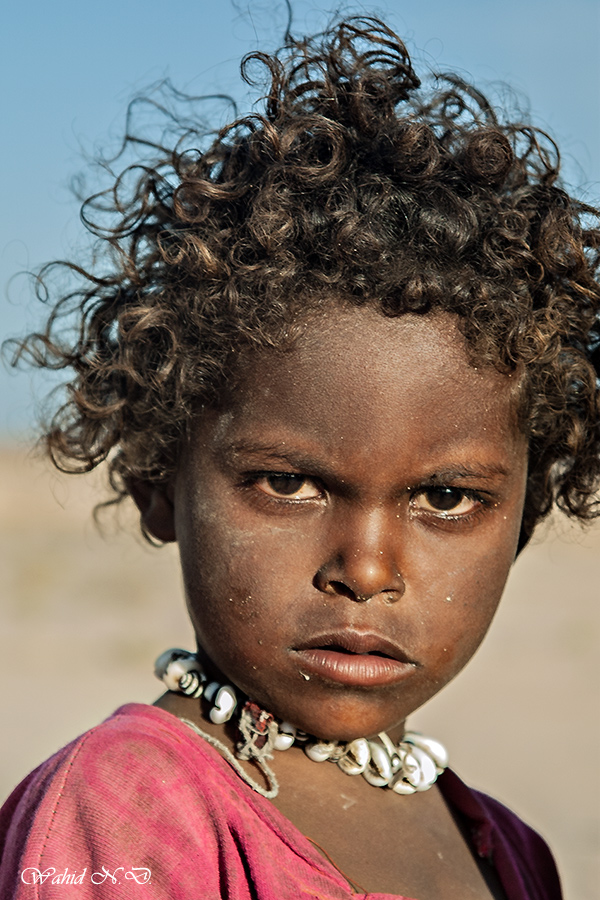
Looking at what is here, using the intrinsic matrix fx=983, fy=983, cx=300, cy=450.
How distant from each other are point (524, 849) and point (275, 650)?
102 centimetres

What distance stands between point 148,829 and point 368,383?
2.75ft

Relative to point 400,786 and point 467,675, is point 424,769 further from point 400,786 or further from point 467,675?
point 467,675

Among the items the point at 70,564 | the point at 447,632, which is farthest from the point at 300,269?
the point at 70,564

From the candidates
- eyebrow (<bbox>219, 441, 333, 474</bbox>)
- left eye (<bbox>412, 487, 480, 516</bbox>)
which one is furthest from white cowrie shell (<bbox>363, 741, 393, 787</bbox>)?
eyebrow (<bbox>219, 441, 333, 474</bbox>)

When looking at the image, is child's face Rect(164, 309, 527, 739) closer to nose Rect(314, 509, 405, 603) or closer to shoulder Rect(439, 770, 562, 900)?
nose Rect(314, 509, 405, 603)

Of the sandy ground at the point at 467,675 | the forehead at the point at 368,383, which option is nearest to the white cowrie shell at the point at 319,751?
the forehead at the point at 368,383

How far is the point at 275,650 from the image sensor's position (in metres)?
1.81

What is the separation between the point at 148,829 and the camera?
154 centimetres

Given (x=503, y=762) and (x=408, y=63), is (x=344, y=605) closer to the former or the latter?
(x=408, y=63)

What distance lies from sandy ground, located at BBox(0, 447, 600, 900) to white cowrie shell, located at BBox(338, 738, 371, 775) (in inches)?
36.0

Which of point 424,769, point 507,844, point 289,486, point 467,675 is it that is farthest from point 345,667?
point 467,675

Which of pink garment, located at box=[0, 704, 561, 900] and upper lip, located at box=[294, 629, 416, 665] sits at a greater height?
upper lip, located at box=[294, 629, 416, 665]

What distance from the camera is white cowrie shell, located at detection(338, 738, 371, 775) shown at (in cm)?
203

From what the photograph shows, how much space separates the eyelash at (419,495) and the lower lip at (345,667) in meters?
0.28
